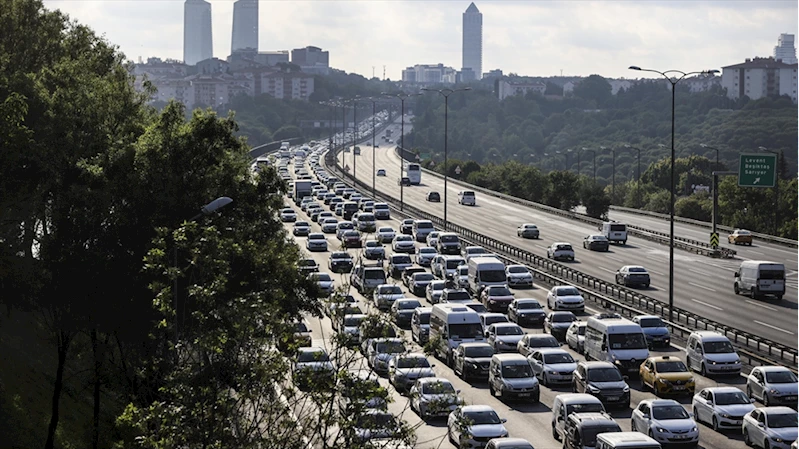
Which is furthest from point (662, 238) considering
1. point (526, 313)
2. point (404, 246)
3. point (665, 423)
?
point (665, 423)

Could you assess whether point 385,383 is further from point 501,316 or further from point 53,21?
point 53,21

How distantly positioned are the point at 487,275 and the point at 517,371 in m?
20.5

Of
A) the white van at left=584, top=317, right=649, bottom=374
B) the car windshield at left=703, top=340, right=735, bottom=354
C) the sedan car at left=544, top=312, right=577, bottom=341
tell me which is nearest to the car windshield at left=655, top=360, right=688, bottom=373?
the white van at left=584, top=317, right=649, bottom=374

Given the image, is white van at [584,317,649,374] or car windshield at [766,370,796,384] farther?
white van at [584,317,649,374]

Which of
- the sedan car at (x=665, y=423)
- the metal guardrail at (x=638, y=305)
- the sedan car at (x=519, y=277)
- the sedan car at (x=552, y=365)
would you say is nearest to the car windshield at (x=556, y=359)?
the sedan car at (x=552, y=365)

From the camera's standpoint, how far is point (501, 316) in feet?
149

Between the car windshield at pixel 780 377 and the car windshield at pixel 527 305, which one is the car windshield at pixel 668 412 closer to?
the car windshield at pixel 780 377

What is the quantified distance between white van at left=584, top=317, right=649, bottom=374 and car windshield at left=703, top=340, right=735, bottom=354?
1915mm

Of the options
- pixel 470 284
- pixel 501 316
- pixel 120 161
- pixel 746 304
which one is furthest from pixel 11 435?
pixel 746 304

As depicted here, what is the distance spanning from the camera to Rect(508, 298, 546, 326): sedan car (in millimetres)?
48219

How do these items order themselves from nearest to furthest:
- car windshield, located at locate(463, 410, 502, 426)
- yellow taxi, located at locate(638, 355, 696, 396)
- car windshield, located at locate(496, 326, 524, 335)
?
car windshield, located at locate(463, 410, 502, 426) → yellow taxi, located at locate(638, 355, 696, 396) → car windshield, located at locate(496, 326, 524, 335)

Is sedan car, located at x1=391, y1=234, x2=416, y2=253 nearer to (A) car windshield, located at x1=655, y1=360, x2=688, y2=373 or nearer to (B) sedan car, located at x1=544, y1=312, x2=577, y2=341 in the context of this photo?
(B) sedan car, located at x1=544, y1=312, x2=577, y2=341

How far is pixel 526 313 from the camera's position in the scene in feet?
158

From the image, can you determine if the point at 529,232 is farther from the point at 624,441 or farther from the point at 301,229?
the point at 624,441
